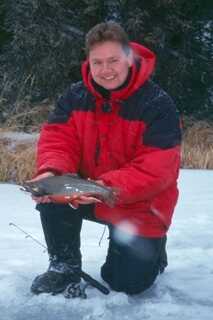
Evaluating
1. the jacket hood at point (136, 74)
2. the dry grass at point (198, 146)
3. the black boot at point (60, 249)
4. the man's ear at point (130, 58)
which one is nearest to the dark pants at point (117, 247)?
the black boot at point (60, 249)

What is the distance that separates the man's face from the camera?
321 centimetres

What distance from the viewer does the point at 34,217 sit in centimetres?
472

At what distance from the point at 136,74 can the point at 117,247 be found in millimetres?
842

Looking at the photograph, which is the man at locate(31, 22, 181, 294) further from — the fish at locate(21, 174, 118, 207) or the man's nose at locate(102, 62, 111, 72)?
the fish at locate(21, 174, 118, 207)

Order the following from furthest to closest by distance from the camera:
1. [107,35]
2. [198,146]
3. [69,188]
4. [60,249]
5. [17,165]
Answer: [198,146] < [17,165] < [60,249] < [107,35] < [69,188]

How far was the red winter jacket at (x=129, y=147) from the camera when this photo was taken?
3129 millimetres

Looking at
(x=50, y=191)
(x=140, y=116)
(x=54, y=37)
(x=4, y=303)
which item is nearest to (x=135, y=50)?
(x=140, y=116)

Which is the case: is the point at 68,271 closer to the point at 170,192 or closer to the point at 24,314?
the point at 24,314

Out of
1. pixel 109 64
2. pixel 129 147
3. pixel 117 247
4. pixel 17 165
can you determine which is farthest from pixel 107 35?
pixel 17 165

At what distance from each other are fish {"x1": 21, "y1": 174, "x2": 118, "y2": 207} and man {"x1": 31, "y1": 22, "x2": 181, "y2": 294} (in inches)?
4.5

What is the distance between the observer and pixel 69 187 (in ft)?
9.87

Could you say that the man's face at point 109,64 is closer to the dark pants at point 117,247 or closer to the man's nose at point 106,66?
the man's nose at point 106,66

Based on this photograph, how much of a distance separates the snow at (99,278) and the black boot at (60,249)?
0.24ft

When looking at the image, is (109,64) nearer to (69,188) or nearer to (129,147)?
(129,147)
